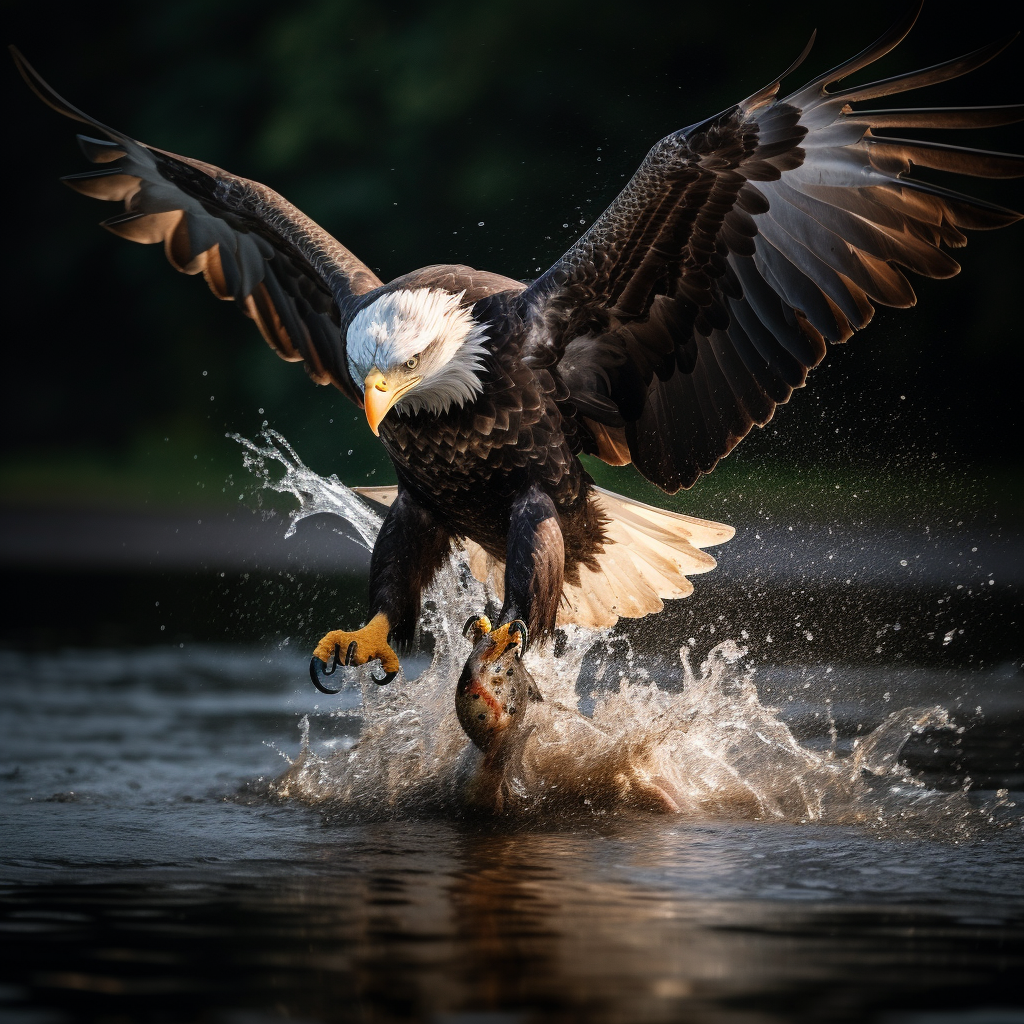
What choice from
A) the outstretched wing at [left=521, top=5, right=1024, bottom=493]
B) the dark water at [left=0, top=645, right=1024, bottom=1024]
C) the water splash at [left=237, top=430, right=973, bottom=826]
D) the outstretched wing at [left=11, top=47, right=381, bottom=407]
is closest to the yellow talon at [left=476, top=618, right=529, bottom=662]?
the water splash at [left=237, top=430, right=973, bottom=826]

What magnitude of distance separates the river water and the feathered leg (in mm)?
278

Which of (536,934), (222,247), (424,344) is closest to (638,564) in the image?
(424,344)

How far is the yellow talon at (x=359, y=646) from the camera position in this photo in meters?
4.55

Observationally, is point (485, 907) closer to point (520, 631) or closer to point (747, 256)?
point (520, 631)

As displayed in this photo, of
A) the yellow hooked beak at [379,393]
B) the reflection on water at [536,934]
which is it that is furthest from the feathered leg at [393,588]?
the reflection on water at [536,934]

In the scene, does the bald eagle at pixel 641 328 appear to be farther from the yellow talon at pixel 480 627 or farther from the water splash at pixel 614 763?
the water splash at pixel 614 763

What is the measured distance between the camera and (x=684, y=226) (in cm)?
416

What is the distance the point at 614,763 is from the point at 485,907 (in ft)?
4.52

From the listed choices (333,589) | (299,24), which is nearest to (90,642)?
(333,589)

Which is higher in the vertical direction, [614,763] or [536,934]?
[614,763]

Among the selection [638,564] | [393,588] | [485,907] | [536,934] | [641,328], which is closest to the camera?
[536,934]

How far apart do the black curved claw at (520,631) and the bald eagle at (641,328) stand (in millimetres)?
14

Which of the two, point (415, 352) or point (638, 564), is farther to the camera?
point (638, 564)

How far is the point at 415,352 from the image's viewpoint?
403cm
